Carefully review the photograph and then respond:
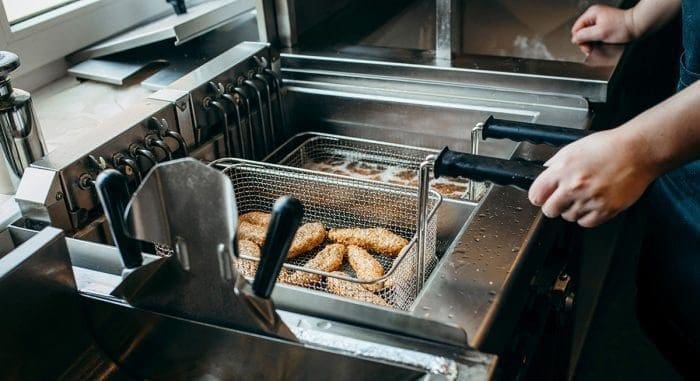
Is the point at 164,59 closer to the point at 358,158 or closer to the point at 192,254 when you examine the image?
the point at 358,158

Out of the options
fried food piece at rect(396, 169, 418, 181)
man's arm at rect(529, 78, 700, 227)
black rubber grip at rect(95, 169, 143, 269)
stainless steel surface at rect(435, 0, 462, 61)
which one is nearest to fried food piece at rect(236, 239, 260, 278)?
black rubber grip at rect(95, 169, 143, 269)

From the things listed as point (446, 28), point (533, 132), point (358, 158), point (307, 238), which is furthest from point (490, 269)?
point (446, 28)

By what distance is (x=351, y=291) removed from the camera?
1.06m

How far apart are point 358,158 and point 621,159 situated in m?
0.66

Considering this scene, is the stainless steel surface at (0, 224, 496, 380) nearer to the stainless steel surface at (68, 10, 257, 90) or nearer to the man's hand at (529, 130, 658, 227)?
the man's hand at (529, 130, 658, 227)

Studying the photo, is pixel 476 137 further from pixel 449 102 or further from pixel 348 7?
pixel 348 7

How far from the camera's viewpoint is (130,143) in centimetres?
116

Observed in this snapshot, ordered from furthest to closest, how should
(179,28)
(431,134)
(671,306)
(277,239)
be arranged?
1. (179,28)
2. (431,134)
3. (671,306)
4. (277,239)

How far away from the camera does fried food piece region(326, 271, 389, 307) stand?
1052 millimetres

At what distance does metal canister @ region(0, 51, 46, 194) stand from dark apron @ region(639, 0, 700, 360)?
3.37ft

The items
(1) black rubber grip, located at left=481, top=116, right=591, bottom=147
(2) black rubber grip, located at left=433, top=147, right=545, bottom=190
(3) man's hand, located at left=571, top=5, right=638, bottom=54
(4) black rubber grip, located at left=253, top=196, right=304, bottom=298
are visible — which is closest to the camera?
(4) black rubber grip, located at left=253, top=196, right=304, bottom=298

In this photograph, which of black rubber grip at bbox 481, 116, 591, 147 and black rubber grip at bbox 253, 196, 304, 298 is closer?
black rubber grip at bbox 253, 196, 304, 298

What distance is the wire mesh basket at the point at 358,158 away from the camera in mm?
1377

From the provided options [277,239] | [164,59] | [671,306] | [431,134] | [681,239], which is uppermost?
[277,239]
